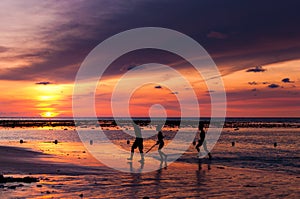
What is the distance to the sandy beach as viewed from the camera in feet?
50.6

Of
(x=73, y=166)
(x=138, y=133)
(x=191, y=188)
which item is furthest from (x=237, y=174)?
(x=73, y=166)

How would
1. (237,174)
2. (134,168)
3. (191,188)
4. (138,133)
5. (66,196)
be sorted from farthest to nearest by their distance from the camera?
(138,133), (134,168), (237,174), (191,188), (66,196)

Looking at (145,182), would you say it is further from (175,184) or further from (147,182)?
(175,184)

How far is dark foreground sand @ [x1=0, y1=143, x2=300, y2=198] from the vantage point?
1541cm

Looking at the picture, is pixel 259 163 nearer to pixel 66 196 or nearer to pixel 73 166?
pixel 73 166

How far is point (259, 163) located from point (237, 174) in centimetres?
711

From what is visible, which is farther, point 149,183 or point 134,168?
point 134,168

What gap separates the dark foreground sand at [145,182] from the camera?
15.4 m

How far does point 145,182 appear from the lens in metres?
18.3

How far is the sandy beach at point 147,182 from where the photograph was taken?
15418mm

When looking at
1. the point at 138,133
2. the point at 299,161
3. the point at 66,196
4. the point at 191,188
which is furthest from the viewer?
the point at 299,161

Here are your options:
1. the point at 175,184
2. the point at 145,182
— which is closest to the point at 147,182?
the point at 145,182

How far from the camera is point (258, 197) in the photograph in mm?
15367

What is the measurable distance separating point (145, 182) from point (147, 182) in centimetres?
9
